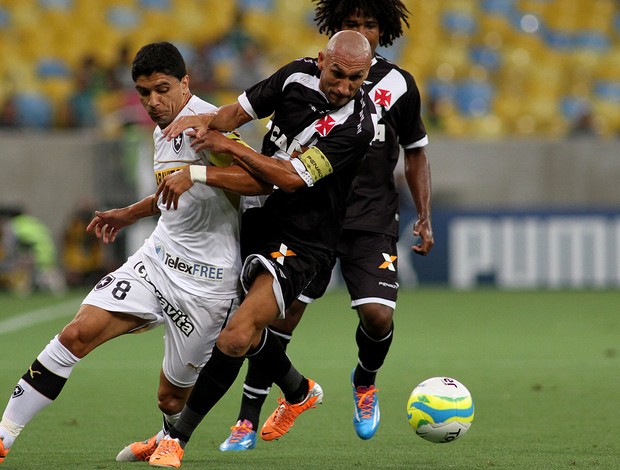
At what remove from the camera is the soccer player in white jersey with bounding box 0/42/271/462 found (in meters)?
5.28

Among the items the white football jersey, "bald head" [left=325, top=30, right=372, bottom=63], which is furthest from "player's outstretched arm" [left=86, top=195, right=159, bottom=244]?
"bald head" [left=325, top=30, right=372, bottom=63]

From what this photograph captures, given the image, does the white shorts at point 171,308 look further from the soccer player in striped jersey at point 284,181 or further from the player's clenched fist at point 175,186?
the player's clenched fist at point 175,186

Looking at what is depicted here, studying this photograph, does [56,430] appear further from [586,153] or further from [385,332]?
[586,153]

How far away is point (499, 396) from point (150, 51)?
3908mm

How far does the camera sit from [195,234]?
18.2ft

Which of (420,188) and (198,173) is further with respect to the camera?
(420,188)

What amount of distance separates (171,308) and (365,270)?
1.48 meters

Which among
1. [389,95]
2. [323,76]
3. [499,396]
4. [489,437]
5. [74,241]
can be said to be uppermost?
[323,76]

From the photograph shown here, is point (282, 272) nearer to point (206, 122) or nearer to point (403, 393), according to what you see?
point (206, 122)

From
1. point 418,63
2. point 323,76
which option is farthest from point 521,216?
point 323,76

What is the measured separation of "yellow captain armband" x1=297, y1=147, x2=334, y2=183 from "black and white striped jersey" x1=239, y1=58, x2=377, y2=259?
5 cm

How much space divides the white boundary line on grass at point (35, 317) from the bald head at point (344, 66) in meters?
7.48

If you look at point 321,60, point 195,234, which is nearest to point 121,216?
point 195,234

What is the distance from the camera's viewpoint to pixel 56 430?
6.72 m
